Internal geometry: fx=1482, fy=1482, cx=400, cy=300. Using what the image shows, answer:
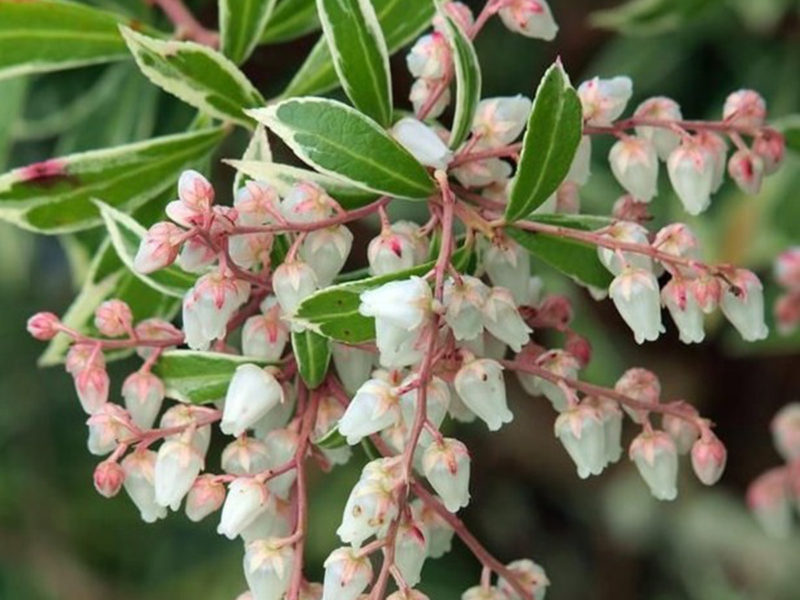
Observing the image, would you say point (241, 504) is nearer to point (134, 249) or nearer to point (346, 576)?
point (346, 576)

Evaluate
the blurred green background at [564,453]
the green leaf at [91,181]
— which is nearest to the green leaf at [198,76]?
the green leaf at [91,181]

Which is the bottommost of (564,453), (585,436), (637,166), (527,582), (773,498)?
(564,453)

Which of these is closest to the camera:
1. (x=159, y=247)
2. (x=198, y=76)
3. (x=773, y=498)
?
(x=159, y=247)

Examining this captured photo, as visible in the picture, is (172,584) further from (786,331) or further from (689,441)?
(689,441)

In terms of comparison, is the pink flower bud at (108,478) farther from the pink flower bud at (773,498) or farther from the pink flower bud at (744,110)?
the pink flower bud at (773,498)

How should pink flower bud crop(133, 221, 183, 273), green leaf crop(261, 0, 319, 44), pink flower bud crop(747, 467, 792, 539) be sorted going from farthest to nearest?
pink flower bud crop(747, 467, 792, 539)
green leaf crop(261, 0, 319, 44)
pink flower bud crop(133, 221, 183, 273)

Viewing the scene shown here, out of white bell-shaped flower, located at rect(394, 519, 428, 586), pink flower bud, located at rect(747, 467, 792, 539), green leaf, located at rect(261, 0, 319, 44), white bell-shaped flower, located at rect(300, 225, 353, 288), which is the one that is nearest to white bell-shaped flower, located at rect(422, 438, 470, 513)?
white bell-shaped flower, located at rect(394, 519, 428, 586)

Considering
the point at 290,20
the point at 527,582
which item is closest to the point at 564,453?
the point at 290,20

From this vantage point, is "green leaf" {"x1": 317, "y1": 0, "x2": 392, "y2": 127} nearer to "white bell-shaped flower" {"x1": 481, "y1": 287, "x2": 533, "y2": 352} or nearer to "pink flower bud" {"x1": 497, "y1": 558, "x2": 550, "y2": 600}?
"white bell-shaped flower" {"x1": 481, "y1": 287, "x2": 533, "y2": 352}
